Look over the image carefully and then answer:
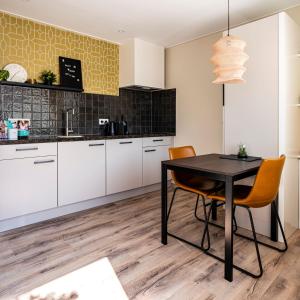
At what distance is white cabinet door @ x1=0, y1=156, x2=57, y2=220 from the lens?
2449 mm

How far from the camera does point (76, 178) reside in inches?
118

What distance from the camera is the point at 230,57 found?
1810 millimetres

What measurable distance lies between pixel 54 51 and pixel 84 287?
116 inches

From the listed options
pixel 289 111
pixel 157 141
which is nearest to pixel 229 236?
pixel 289 111

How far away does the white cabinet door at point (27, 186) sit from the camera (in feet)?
8.04

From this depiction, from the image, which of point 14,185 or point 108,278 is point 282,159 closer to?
point 108,278

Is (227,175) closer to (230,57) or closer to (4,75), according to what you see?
(230,57)

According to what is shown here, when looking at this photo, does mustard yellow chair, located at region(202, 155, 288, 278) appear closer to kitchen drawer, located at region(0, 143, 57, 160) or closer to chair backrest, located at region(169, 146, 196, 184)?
chair backrest, located at region(169, 146, 196, 184)

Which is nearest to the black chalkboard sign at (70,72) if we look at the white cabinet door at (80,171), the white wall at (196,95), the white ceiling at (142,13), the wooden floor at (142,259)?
the white ceiling at (142,13)

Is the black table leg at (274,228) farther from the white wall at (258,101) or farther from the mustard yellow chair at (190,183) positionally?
the mustard yellow chair at (190,183)

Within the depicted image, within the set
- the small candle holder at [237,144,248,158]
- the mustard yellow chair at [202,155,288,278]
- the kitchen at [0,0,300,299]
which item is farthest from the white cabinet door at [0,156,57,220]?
the small candle holder at [237,144,248,158]

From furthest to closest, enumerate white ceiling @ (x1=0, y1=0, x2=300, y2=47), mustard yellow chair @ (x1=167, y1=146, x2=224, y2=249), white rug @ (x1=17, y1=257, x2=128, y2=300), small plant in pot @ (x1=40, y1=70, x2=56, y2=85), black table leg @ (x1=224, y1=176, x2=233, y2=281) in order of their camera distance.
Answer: small plant in pot @ (x1=40, y1=70, x2=56, y2=85) < white ceiling @ (x1=0, y1=0, x2=300, y2=47) < mustard yellow chair @ (x1=167, y1=146, x2=224, y2=249) < black table leg @ (x1=224, y1=176, x2=233, y2=281) < white rug @ (x1=17, y1=257, x2=128, y2=300)

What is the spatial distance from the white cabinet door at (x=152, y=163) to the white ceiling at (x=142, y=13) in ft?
5.72

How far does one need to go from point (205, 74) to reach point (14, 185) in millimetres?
2942
